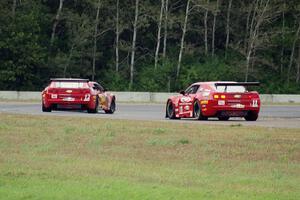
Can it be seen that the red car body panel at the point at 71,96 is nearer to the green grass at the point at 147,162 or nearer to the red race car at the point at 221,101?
the red race car at the point at 221,101

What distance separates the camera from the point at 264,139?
19.0 metres

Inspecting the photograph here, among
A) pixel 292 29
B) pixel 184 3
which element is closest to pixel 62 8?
pixel 184 3

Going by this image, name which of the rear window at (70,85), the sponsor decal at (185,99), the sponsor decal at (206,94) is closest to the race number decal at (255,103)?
the sponsor decal at (206,94)

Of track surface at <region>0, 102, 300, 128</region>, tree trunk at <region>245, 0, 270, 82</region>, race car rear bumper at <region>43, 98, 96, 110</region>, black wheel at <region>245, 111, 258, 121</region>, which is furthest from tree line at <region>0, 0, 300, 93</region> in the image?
black wheel at <region>245, 111, 258, 121</region>

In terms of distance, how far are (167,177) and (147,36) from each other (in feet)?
191

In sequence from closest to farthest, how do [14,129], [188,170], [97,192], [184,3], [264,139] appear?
[97,192] → [188,170] → [264,139] → [14,129] → [184,3]

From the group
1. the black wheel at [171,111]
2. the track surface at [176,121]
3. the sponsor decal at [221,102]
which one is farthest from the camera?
the black wheel at [171,111]

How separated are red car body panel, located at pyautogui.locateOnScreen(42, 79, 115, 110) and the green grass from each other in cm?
930

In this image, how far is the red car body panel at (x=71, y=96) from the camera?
32500 millimetres

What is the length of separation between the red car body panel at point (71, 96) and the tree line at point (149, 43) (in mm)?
28400

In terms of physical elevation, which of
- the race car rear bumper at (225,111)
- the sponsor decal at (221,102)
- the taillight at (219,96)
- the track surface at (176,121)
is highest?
the taillight at (219,96)

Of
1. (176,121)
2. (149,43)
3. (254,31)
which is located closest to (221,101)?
(176,121)

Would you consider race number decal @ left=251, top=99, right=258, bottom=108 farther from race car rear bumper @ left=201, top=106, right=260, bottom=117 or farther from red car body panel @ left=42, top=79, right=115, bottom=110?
red car body panel @ left=42, top=79, right=115, bottom=110

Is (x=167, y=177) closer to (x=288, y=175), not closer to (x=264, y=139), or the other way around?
(x=288, y=175)
